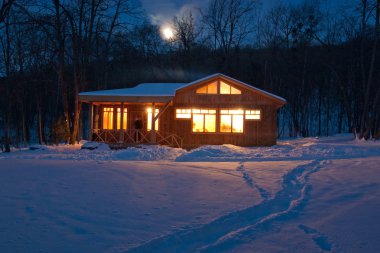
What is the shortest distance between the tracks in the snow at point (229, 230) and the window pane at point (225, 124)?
13.2 meters

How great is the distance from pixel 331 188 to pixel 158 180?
A: 402cm

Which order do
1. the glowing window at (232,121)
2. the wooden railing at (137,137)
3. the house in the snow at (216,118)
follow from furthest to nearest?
1. the glowing window at (232,121)
2. the house in the snow at (216,118)
3. the wooden railing at (137,137)

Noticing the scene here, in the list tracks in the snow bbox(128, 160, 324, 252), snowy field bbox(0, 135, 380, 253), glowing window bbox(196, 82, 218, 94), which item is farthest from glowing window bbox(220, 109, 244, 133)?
tracks in the snow bbox(128, 160, 324, 252)

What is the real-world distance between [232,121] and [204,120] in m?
1.75

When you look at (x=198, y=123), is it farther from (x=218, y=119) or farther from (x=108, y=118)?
(x=108, y=118)

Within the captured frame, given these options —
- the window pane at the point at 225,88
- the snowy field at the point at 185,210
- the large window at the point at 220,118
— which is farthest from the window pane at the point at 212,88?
the snowy field at the point at 185,210

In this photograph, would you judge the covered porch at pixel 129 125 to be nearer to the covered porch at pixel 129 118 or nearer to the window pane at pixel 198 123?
the covered porch at pixel 129 118

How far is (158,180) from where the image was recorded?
25.7 ft

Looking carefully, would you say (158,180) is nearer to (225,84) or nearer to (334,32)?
(225,84)

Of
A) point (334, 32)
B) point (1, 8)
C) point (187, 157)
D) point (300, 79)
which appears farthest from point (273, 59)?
point (1, 8)

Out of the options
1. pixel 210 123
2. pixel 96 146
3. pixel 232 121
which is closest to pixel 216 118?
pixel 210 123

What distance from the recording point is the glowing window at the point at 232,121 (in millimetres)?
19875

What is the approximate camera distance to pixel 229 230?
177 inches

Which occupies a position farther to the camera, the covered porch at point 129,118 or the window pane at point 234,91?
the window pane at point 234,91
